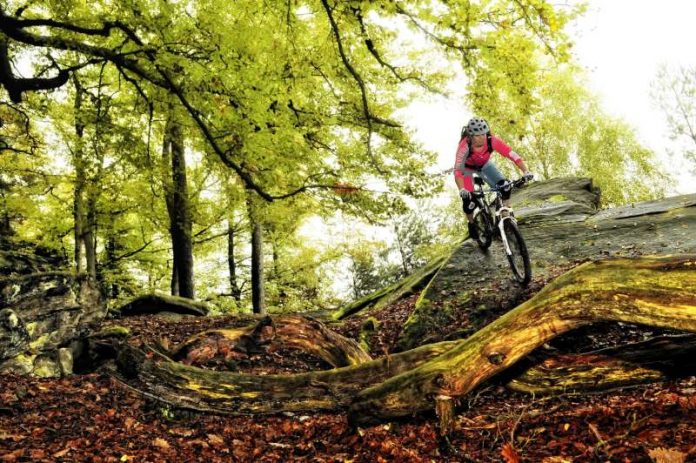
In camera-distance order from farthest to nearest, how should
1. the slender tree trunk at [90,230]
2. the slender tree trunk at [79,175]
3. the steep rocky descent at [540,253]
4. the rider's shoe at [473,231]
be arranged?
the slender tree trunk at [90,230] → the slender tree trunk at [79,175] → the rider's shoe at [473,231] → the steep rocky descent at [540,253]

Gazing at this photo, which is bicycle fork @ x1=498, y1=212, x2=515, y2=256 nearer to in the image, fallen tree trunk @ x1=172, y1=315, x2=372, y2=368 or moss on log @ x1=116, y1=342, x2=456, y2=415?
fallen tree trunk @ x1=172, y1=315, x2=372, y2=368

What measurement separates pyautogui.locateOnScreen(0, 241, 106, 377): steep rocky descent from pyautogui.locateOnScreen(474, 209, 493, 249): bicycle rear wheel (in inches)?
267

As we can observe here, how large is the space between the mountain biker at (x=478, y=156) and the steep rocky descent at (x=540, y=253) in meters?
1.37

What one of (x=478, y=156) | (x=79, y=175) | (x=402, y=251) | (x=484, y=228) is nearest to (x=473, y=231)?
(x=484, y=228)

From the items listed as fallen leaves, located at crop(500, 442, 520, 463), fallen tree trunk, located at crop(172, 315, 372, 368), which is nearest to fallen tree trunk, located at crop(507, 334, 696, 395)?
fallen leaves, located at crop(500, 442, 520, 463)

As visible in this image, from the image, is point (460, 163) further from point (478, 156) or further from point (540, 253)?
point (540, 253)

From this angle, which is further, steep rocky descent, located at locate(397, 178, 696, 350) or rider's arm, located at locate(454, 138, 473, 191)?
rider's arm, located at locate(454, 138, 473, 191)

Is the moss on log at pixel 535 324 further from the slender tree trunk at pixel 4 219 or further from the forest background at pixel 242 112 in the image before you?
the slender tree trunk at pixel 4 219

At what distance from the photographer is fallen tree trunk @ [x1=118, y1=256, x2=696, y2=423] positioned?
9.62 feet

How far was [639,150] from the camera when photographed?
26.8 meters

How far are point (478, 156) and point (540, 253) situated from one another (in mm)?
2478

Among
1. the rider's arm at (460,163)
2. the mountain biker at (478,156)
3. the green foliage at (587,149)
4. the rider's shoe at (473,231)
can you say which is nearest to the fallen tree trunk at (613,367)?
the mountain biker at (478,156)

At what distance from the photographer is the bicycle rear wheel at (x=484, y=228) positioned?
7650 mm

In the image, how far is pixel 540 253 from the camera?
816 centimetres
